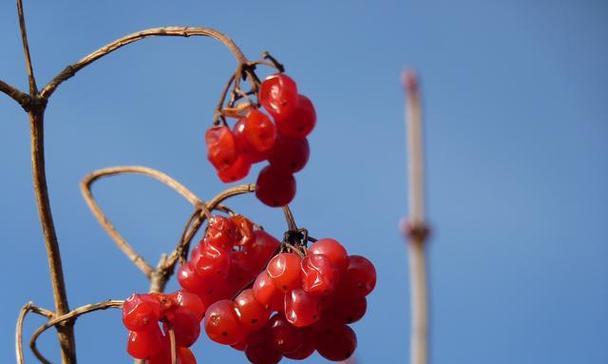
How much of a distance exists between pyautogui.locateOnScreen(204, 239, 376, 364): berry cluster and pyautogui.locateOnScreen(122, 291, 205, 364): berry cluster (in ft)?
0.25

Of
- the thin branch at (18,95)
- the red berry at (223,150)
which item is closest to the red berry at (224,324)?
the red berry at (223,150)

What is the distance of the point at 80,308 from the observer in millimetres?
1866

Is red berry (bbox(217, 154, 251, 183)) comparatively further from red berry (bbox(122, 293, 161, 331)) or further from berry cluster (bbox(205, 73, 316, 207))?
red berry (bbox(122, 293, 161, 331))

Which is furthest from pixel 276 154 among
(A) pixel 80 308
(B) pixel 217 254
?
(A) pixel 80 308

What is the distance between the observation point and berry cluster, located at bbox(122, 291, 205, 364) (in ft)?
6.17

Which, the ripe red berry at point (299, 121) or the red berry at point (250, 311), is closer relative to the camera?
the ripe red berry at point (299, 121)

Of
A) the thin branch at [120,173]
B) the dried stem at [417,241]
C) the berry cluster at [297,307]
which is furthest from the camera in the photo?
the thin branch at [120,173]

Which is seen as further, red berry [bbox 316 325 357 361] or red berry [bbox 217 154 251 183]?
red berry [bbox 316 325 357 361]

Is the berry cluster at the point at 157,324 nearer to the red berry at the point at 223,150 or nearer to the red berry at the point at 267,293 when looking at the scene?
the red berry at the point at 267,293

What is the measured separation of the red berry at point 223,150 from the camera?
1.85 meters

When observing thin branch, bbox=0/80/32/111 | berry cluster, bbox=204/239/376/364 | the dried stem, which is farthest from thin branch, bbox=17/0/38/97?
the dried stem

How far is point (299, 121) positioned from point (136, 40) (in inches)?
17.3

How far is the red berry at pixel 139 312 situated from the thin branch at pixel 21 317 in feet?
0.64

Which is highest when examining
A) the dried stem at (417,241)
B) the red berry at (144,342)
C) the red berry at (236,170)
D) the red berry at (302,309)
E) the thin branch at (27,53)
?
the thin branch at (27,53)
